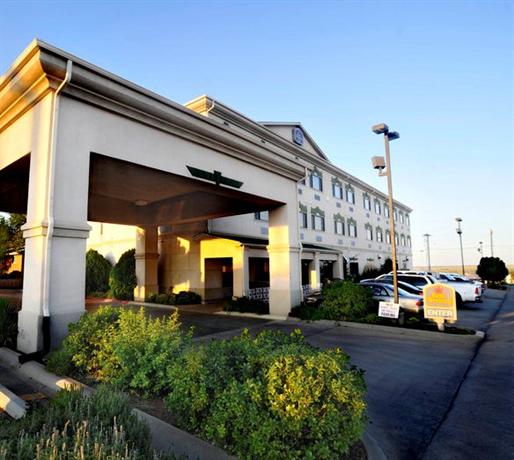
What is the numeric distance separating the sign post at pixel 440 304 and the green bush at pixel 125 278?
63.9 feet

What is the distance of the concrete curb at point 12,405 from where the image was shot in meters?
4.39

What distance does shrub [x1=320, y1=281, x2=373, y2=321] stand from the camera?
45.3 ft

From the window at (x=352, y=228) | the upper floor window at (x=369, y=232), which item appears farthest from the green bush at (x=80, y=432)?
the upper floor window at (x=369, y=232)

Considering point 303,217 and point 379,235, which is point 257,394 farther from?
point 379,235

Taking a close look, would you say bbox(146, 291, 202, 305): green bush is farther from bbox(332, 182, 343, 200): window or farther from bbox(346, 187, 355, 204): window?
bbox(346, 187, 355, 204): window

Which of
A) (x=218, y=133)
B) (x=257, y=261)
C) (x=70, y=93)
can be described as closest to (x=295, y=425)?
(x=70, y=93)

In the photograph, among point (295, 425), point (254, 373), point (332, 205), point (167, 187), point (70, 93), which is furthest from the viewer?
point (332, 205)

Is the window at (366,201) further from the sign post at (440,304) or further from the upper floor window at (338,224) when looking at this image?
the sign post at (440,304)

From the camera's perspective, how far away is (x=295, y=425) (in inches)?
126

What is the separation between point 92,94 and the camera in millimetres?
8109

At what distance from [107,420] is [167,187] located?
11.0 metres

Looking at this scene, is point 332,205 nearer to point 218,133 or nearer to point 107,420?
point 218,133

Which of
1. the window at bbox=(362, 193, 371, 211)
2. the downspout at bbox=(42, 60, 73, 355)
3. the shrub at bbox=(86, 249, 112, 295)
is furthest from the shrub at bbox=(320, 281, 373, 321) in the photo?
the window at bbox=(362, 193, 371, 211)

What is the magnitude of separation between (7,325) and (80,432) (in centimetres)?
714
